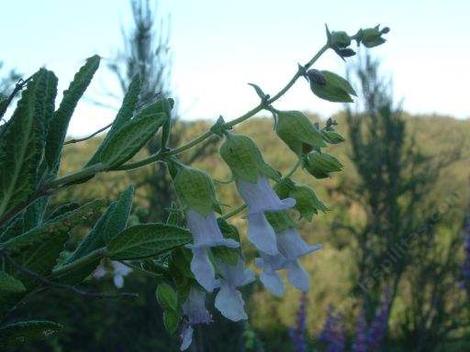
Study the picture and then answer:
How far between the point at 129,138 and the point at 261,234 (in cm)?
12

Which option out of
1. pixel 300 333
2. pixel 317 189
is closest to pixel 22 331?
pixel 300 333

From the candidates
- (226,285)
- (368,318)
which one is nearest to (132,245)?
(226,285)

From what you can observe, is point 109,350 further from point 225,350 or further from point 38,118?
point 38,118

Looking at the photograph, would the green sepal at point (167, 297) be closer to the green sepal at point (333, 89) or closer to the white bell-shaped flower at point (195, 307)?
the white bell-shaped flower at point (195, 307)

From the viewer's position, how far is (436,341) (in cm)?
362

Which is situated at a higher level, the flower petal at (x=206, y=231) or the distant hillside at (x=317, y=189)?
the distant hillside at (x=317, y=189)

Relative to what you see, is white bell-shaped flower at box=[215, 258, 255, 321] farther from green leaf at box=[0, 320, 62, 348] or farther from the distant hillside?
the distant hillside

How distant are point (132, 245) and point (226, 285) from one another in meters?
0.08

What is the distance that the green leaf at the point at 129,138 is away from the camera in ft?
1.76

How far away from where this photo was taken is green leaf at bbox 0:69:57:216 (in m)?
0.52

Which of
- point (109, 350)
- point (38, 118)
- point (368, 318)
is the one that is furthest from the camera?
point (109, 350)

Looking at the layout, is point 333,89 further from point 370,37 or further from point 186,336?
point 186,336

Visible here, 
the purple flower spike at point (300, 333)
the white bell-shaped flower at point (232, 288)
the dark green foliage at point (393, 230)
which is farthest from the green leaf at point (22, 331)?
the dark green foliage at point (393, 230)

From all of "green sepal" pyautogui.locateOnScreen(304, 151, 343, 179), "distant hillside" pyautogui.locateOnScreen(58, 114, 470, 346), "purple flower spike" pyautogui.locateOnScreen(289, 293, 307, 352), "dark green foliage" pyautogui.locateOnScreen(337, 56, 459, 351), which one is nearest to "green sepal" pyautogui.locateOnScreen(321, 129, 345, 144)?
"green sepal" pyautogui.locateOnScreen(304, 151, 343, 179)
